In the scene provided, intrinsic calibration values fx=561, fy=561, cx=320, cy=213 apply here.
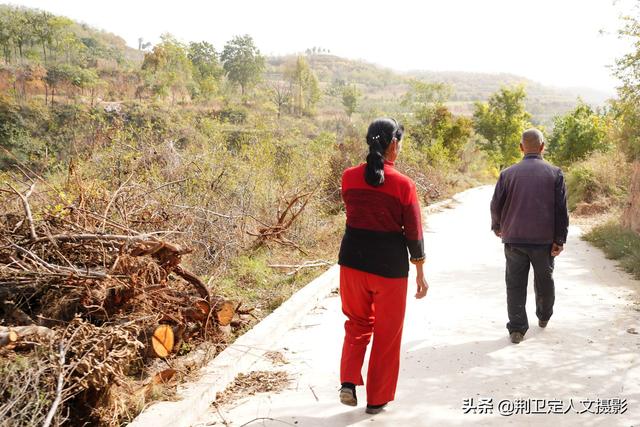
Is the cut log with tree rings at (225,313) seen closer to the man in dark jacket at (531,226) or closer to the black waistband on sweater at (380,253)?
the black waistband on sweater at (380,253)

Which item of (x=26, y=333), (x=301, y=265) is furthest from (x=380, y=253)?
(x=301, y=265)

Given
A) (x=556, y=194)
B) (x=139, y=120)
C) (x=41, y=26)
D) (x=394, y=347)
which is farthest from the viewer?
(x=41, y=26)

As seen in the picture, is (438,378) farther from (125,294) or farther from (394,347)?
(125,294)

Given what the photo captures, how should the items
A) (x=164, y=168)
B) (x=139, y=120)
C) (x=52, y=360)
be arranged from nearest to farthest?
1. (x=52, y=360)
2. (x=164, y=168)
3. (x=139, y=120)

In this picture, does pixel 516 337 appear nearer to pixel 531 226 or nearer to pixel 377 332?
pixel 531 226

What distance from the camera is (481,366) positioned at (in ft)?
15.8

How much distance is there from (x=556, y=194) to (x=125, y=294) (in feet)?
13.4

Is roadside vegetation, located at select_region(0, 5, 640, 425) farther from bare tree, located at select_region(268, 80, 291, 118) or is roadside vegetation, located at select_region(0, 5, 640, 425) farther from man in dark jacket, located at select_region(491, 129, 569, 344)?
bare tree, located at select_region(268, 80, 291, 118)

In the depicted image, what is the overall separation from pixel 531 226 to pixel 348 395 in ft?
8.74

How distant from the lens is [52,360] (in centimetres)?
340

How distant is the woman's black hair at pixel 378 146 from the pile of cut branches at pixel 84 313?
188 cm

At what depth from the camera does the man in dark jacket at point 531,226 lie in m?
5.44

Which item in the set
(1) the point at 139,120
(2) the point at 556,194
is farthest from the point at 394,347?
(1) the point at 139,120

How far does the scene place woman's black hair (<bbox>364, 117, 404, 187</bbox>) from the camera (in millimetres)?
3824
